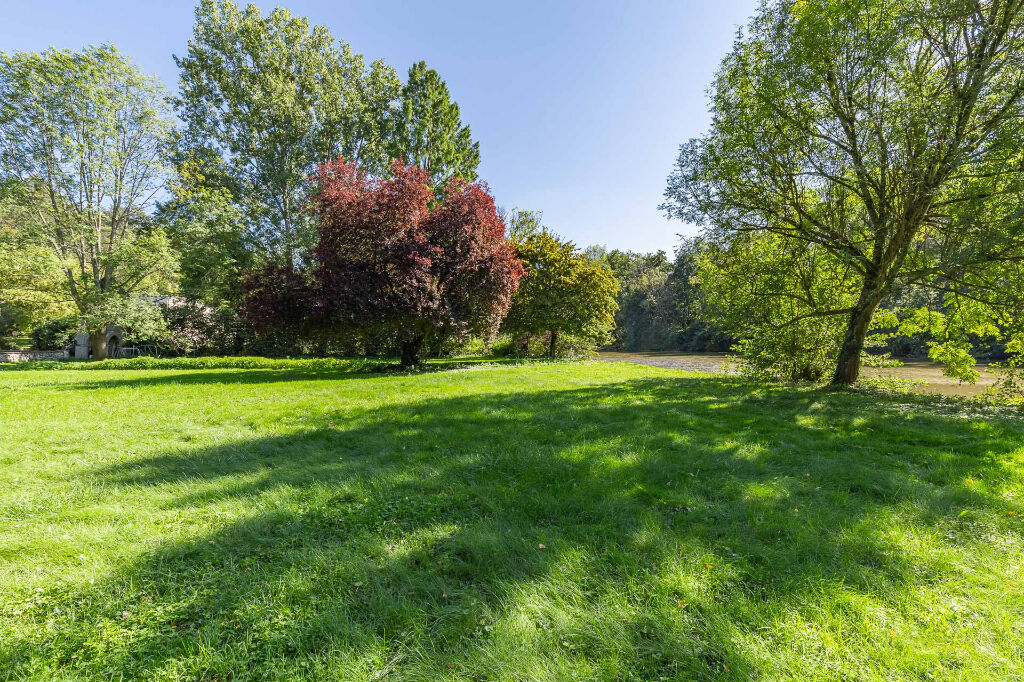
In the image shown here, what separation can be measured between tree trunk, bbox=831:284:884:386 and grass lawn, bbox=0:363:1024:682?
14.4 ft

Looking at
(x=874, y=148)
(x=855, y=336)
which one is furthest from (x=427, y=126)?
(x=855, y=336)

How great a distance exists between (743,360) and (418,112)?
950 inches

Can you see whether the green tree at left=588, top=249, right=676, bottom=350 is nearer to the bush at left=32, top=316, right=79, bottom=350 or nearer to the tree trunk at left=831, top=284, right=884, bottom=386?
the tree trunk at left=831, top=284, right=884, bottom=386

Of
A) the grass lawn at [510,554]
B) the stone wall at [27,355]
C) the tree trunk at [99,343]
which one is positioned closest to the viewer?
the grass lawn at [510,554]

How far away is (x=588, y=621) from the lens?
2008 mm

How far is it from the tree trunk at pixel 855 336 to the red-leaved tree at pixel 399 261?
1008 cm

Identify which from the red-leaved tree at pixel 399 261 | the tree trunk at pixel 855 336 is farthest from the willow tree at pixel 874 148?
the red-leaved tree at pixel 399 261

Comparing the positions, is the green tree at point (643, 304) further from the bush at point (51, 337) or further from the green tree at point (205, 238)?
the bush at point (51, 337)

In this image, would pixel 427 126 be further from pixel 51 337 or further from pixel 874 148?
pixel 51 337

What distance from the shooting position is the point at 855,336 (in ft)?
30.2

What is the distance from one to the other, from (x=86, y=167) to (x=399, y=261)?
675 inches

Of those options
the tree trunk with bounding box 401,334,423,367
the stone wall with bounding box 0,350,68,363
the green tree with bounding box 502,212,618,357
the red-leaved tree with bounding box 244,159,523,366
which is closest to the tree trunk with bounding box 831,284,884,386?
the red-leaved tree with bounding box 244,159,523,366

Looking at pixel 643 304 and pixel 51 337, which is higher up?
pixel 643 304

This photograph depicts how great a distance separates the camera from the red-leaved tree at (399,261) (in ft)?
39.4
